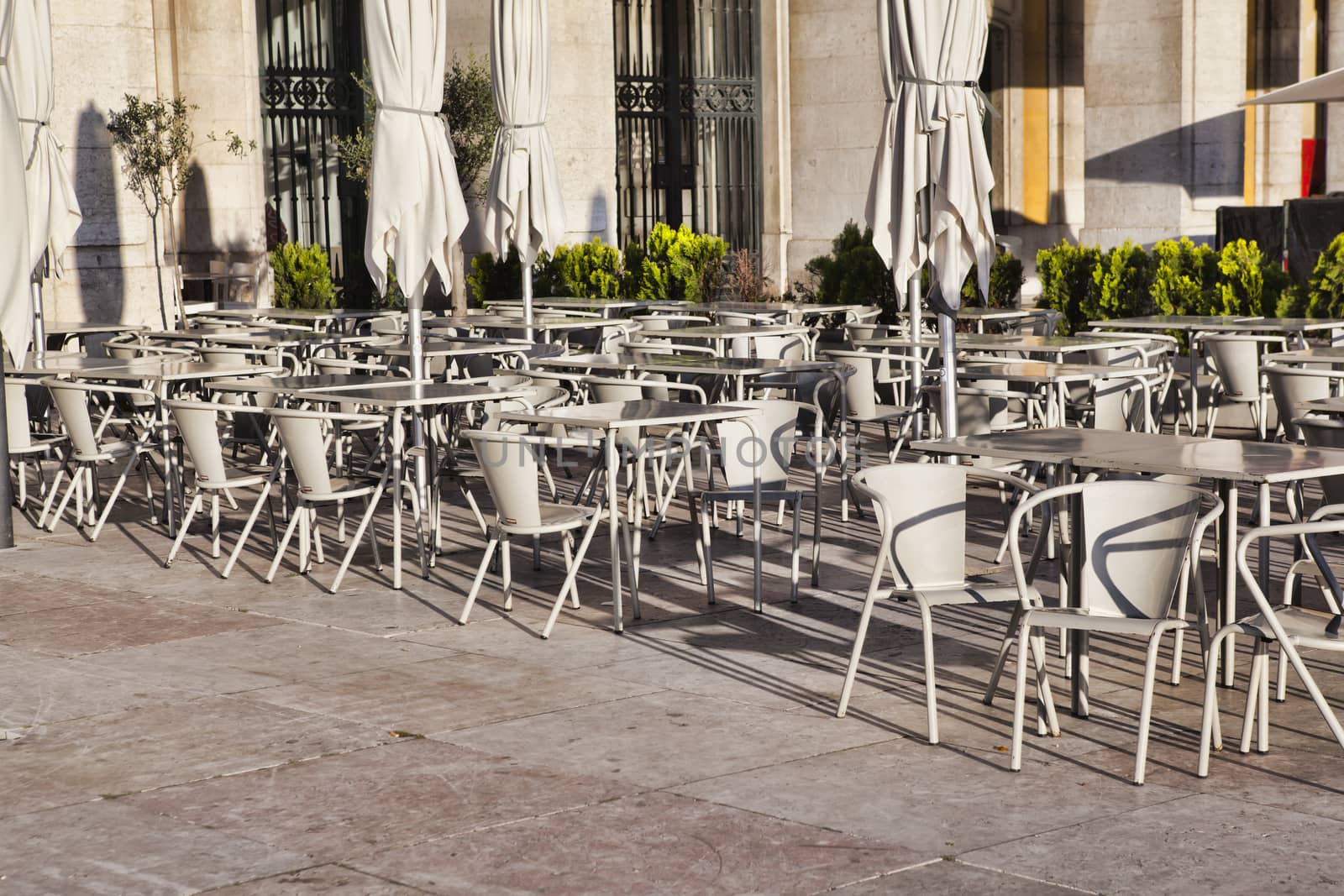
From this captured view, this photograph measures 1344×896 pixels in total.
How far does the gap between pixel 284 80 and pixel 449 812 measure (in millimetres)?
18042

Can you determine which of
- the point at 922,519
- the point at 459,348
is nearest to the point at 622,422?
the point at 922,519

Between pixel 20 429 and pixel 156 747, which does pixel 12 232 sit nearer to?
pixel 20 429

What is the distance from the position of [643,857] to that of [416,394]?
4.34 m

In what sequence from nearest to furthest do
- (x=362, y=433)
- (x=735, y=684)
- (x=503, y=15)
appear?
(x=735, y=684) → (x=362, y=433) → (x=503, y=15)

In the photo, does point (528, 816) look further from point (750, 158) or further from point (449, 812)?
point (750, 158)

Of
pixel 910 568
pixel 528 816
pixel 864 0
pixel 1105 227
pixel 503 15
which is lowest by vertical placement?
pixel 528 816

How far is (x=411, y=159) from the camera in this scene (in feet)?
30.0

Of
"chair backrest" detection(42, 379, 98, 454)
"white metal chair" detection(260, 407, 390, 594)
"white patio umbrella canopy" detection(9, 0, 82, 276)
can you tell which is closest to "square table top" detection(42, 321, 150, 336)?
"white patio umbrella canopy" detection(9, 0, 82, 276)

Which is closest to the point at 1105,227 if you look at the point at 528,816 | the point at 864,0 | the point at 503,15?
the point at 864,0

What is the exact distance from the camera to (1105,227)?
20625mm

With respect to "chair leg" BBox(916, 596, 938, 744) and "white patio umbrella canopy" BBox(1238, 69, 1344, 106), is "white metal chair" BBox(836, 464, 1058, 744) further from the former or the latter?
"white patio umbrella canopy" BBox(1238, 69, 1344, 106)

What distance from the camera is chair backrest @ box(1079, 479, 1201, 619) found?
212 inches

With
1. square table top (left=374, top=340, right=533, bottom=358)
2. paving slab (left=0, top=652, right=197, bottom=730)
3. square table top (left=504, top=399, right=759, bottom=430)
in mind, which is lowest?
paving slab (left=0, top=652, right=197, bottom=730)

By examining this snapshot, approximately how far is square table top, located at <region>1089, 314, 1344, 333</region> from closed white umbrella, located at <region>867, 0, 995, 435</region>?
4.33 metres
